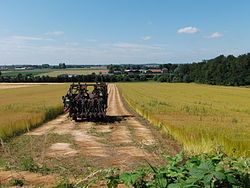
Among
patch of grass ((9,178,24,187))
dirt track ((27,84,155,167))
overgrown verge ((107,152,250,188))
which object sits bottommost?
dirt track ((27,84,155,167))

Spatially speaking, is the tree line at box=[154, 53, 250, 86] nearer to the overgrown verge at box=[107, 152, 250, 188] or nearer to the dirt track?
the dirt track

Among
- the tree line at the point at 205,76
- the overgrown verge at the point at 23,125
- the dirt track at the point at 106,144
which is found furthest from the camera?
the tree line at the point at 205,76

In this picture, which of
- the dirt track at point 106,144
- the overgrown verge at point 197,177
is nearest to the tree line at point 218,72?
the dirt track at point 106,144

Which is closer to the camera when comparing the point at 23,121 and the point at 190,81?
the point at 23,121

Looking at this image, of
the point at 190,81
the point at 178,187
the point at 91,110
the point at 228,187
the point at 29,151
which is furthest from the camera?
the point at 190,81

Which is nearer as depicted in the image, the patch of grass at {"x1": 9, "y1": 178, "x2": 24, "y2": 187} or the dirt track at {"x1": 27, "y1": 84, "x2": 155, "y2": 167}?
the patch of grass at {"x1": 9, "y1": 178, "x2": 24, "y2": 187}

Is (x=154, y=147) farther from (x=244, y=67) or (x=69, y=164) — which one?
(x=244, y=67)

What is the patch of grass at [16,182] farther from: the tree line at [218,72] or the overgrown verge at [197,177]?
the tree line at [218,72]

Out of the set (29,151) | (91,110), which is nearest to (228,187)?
(29,151)

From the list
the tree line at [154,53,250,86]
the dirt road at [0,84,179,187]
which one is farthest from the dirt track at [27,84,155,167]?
the tree line at [154,53,250,86]

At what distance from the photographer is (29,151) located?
9.12 m

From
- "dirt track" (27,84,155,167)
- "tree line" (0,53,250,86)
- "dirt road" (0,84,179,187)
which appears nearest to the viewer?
"dirt road" (0,84,179,187)

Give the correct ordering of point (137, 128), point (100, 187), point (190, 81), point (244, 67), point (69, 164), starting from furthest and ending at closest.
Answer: point (190, 81)
point (244, 67)
point (137, 128)
point (69, 164)
point (100, 187)

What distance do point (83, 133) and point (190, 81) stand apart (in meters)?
111
